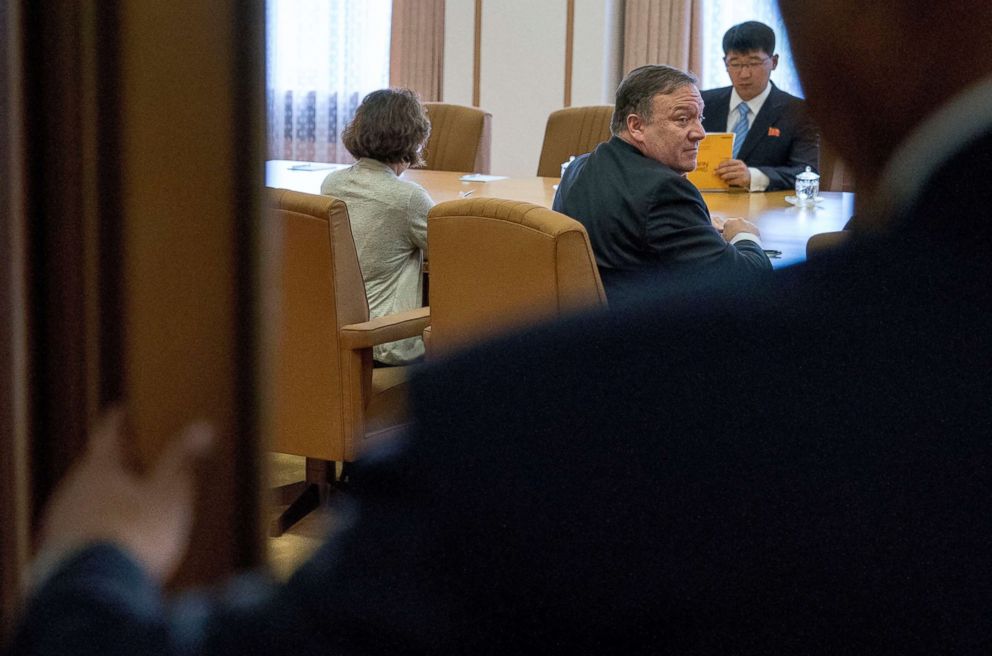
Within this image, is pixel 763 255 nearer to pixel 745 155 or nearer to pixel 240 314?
pixel 745 155

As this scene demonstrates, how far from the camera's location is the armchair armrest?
268cm

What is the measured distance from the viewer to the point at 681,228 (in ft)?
8.77

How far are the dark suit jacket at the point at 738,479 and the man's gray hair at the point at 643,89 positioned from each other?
2.60 metres

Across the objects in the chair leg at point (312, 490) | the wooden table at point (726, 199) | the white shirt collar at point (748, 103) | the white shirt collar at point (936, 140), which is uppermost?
the white shirt collar at point (748, 103)

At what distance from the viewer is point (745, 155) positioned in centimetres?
472

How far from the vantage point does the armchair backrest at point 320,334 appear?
101 inches

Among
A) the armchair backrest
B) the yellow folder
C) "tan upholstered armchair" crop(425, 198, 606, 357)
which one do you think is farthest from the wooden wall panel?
the yellow folder

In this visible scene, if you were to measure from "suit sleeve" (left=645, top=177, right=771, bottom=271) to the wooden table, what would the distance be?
8.0 inches

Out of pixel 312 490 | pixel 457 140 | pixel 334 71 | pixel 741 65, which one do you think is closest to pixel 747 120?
pixel 741 65

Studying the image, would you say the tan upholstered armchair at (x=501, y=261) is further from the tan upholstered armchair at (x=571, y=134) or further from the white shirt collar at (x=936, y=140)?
the tan upholstered armchair at (x=571, y=134)

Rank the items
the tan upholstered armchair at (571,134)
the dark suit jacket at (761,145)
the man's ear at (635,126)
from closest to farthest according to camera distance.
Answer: the man's ear at (635,126), the dark suit jacket at (761,145), the tan upholstered armchair at (571,134)

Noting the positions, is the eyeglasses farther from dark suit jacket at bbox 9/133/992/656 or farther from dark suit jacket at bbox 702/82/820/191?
dark suit jacket at bbox 9/133/992/656

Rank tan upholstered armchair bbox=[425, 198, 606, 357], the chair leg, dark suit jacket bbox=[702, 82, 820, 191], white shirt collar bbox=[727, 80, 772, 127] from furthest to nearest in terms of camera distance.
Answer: white shirt collar bbox=[727, 80, 772, 127], dark suit jacket bbox=[702, 82, 820, 191], the chair leg, tan upholstered armchair bbox=[425, 198, 606, 357]

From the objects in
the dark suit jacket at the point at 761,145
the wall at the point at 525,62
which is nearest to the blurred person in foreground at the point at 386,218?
the dark suit jacket at the point at 761,145
